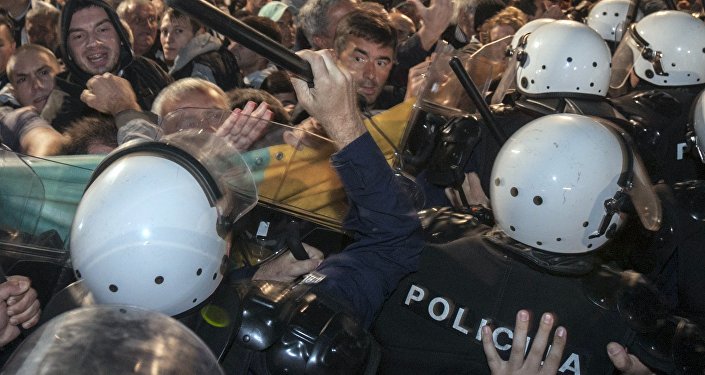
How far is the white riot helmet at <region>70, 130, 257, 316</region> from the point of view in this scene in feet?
7.41

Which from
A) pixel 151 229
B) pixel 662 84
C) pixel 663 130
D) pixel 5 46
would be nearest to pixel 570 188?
pixel 151 229

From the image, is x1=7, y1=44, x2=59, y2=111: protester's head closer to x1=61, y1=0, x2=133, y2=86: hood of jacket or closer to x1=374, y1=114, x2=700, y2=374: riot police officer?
x1=61, y1=0, x2=133, y2=86: hood of jacket

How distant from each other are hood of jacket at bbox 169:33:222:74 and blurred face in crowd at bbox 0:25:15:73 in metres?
1.06

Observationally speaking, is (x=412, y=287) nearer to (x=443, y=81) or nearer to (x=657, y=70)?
(x=443, y=81)

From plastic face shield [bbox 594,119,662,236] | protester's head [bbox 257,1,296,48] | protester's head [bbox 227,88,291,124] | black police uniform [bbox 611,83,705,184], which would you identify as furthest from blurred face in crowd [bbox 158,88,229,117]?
protester's head [bbox 257,1,296,48]

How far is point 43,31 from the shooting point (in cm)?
591

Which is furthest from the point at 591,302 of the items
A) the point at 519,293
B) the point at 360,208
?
the point at 360,208

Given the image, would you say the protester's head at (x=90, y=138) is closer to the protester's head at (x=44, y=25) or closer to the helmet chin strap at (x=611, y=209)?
the helmet chin strap at (x=611, y=209)

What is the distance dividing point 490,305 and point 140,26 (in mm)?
3916

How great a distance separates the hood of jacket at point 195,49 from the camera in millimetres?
5484

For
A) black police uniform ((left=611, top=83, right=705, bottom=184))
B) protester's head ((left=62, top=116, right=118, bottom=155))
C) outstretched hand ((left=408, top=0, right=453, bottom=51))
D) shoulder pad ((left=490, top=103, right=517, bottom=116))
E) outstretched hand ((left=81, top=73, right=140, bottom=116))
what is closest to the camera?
protester's head ((left=62, top=116, right=118, bottom=155))

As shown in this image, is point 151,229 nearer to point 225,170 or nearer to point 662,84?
point 225,170

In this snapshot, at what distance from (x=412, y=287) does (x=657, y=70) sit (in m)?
2.73

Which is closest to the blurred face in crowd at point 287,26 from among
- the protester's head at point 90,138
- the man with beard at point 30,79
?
the man with beard at point 30,79
